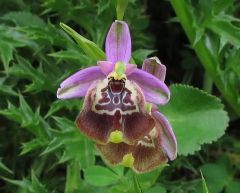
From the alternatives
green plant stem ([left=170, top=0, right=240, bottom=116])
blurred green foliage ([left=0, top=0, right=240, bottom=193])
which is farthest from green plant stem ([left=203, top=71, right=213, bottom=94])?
green plant stem ([left=170, top=0, right=240, bottom=116])

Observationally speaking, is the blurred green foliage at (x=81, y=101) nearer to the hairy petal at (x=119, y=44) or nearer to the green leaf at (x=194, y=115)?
the green leaf at (x=194, y=115)

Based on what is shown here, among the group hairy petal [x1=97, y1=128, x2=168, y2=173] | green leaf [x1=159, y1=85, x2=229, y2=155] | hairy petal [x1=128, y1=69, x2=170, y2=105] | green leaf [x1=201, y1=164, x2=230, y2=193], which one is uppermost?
hairy petal [x1=128, y1=69, x2=170, y2=105]

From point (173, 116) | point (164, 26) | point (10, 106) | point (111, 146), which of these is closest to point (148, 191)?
Answer: point (173, 116)

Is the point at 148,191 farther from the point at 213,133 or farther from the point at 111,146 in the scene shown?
the point at 111,146

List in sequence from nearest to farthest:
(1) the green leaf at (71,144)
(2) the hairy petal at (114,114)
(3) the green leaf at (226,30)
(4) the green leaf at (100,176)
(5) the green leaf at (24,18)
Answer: (2) the hairy petal at (114,114), (4) the green leaf at (100,176), (1) the green leaf at (71,144), (3) the green leaf at (226,30), (5) the green leaf at (24,18)

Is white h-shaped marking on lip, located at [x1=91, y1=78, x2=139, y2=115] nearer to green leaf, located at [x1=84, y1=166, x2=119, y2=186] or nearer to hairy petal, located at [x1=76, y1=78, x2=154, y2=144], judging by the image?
hairy petal, located at [x1=76, y1=78, x2=154, y2=144]

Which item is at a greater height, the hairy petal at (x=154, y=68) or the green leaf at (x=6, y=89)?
the hairy petal at (x=154, y=68)

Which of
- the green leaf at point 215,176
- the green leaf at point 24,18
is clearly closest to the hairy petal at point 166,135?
the green leaf at point 215,176
